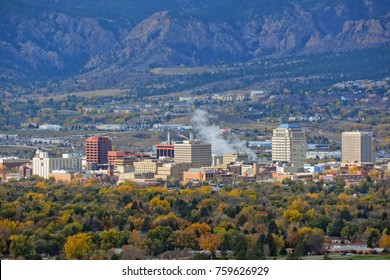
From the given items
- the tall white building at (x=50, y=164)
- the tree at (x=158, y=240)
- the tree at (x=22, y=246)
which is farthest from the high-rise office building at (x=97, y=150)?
the tree at (x=22, y=246)

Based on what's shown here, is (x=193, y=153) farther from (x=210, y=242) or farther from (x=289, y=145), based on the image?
(x=210, y=242)

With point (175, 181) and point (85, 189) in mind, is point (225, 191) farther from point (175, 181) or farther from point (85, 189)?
point (175, 181)

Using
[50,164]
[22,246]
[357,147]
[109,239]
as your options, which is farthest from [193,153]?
[22,246]

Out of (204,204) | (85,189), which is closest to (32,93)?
(85,189)

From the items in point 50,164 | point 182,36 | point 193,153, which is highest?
point 182,36

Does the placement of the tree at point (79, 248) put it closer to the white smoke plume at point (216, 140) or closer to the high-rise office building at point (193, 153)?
the high-rise office building at point (193, 153)
